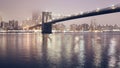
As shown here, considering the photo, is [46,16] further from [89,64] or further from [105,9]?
[89,64]

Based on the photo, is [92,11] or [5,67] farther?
[92,11]

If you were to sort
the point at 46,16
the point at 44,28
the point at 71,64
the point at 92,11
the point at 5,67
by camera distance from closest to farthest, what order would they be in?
the point at 5,67
the point at 71,64
the point at 92,11
the point at 44,28
the point at 46,16

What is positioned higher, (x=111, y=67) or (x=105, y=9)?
(x=105, y=9)

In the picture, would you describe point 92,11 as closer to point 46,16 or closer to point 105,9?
point 105,9

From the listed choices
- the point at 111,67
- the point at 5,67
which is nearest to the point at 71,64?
the point at 111,67

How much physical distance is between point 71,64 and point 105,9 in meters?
27.6

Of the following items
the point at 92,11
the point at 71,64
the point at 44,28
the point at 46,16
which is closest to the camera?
the point at 71,64

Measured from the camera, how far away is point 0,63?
68.1 ft

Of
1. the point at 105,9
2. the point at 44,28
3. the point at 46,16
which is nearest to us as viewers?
the point at 105,9

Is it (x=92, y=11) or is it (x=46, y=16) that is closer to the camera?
(x=92, y=11)

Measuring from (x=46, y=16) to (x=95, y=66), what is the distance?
253 ft

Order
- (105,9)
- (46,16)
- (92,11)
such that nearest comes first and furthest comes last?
(105,9), (92,11), (46,16)

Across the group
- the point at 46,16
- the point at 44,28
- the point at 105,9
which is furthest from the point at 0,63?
the point at 46,16

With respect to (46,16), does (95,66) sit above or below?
below
